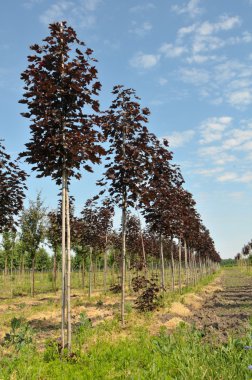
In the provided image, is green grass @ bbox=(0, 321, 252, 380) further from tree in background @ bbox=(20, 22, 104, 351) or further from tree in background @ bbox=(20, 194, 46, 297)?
tree in background @ bbox=(20, 194, 46, 297)

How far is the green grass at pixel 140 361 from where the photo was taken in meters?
5.05

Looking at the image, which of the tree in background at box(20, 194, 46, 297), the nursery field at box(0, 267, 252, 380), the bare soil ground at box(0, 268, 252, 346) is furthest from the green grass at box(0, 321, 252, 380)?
the tree in background at box(20, 194, 46, 297)

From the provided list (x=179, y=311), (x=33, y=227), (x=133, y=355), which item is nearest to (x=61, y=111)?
(x=133, y=355)

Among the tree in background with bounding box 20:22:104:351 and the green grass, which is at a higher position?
the tree in background with bounding box 20:22:104:351

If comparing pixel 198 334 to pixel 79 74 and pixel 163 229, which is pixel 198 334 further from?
pixel 163 229

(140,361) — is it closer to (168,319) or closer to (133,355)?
(133,355)

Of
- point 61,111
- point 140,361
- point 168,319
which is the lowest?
point 168,319

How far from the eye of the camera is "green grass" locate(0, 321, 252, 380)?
5052 millimetres

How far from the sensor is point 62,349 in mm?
6785

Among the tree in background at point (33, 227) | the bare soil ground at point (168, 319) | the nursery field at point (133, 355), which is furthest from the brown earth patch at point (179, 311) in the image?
the tree in background at point (33, 227)

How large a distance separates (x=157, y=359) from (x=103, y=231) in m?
16.6

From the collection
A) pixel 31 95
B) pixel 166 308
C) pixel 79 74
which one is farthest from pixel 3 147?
pixel 166 308

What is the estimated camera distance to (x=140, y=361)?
6.41m

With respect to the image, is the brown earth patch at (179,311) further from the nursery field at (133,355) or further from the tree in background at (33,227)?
the tree in background at (33,227)
